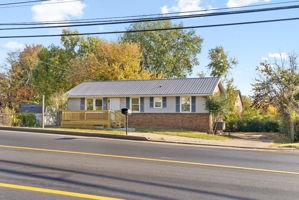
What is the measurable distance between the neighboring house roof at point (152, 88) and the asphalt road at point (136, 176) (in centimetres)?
1743

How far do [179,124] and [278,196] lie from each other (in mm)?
22149

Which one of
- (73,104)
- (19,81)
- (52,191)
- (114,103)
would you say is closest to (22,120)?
(73,104)

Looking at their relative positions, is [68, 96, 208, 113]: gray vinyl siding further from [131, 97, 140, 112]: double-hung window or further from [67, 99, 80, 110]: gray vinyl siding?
[67, 99, 80, 110]: gray vinyl siding

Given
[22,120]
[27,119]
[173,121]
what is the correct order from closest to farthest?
[22,120], [27,119], [173,121]

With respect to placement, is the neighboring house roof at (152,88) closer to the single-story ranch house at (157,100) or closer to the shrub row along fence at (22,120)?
the single-story ranch house at (157,100)

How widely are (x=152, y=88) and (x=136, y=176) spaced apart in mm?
23282

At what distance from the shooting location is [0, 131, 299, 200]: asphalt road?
684cm

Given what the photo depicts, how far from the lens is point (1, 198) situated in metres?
6.27

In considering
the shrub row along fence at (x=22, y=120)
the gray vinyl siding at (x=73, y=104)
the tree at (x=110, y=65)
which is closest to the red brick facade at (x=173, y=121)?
the gray vinyl siding at (x=73, y=104)

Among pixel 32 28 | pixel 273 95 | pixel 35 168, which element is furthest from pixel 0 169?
pixel 273 95

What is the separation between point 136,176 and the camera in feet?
27.5

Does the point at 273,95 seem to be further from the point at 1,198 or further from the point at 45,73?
the point at 45,73

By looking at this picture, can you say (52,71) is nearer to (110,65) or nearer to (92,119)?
(110,65)

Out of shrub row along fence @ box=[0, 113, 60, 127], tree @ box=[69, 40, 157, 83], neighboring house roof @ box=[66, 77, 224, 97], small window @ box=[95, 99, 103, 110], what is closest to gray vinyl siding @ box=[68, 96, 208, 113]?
neighboring house roof @ box=[66, 77, 224, 97]
